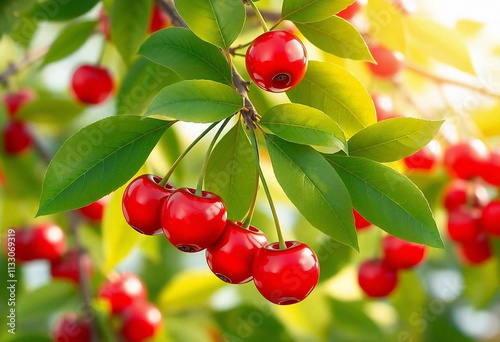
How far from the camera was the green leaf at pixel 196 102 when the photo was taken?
983 mm

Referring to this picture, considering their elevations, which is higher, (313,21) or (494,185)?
(313,21)

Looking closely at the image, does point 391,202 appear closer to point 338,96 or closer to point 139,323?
point 338,96

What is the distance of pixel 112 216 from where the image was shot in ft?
6.19

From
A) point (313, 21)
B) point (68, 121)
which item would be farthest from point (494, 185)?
point (68, 121)

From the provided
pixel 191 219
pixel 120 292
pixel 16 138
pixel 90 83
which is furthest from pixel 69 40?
pixel 191 219

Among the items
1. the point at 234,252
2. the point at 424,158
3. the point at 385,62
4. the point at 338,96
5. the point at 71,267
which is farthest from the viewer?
the point at 71,267

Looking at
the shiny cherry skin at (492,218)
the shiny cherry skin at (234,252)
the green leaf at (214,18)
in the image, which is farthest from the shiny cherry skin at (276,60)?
the shiny cherry skin at (492,218)

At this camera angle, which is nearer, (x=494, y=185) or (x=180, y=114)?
(x=180, y=114)

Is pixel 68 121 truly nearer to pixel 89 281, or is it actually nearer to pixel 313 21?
pixel 89 281

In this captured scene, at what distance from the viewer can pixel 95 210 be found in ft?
8.18

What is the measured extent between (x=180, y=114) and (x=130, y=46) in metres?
0.79

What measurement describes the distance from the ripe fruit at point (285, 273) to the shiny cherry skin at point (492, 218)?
1.17 metres

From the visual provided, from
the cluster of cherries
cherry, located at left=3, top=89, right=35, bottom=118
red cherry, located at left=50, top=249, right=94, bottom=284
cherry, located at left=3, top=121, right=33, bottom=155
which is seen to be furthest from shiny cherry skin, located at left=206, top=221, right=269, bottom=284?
cherry, located at left=3, top=89, right=35, bottom=118

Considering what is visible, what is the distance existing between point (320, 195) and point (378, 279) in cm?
124
